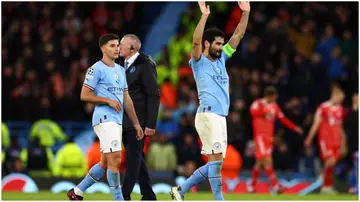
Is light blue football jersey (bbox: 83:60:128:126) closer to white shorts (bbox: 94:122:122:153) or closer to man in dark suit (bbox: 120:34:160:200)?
white shorts (bbox: 94:122:122:153)

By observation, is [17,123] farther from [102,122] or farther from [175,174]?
[102,122]

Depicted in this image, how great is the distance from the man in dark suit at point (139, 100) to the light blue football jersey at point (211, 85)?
2.62ft

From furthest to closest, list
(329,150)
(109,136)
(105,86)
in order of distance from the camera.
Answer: (329,150), (105,86), (109,136)

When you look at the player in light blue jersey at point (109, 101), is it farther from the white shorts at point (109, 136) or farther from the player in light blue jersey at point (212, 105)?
the player in light blue jersey at point (212, 105)

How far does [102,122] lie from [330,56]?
14616mm

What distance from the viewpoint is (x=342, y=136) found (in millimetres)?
22016

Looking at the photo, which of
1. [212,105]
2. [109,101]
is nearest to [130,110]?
[109,101]

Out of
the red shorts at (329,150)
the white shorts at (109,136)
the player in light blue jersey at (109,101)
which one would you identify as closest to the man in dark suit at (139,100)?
the player in light blue jersey at (109,101)

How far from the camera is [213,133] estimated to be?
42.8ft

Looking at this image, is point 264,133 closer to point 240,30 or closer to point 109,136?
point 240,30

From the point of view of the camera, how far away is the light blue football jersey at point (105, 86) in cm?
1270

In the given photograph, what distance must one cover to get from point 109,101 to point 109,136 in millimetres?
444

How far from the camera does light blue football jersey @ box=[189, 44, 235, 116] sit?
13141 mm

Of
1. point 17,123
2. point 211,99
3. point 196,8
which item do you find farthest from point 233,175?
point 211,99
